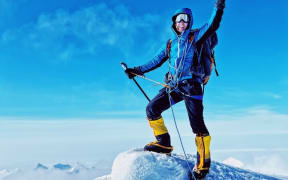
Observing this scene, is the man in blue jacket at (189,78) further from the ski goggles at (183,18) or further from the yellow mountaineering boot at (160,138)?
the yellow mountaineering boot at (160,138)

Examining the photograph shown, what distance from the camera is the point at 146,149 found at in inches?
296

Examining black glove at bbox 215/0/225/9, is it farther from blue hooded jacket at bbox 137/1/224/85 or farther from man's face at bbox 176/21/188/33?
man's face at bbox 176/21/188/33

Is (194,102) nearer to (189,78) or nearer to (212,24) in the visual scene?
(189,78)

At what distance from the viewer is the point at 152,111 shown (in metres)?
7.25

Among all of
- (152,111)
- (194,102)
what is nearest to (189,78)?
(194,102)

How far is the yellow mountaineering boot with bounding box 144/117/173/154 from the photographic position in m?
7.37

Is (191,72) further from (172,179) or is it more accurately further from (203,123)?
(172,179)

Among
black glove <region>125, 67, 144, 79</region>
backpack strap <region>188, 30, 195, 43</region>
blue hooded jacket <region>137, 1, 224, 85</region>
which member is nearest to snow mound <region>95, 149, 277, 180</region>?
blue hooded jacket <region>137, 1, 224, 85</region>

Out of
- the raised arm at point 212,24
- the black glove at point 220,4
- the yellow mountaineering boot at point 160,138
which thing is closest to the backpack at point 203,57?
the raised arm at point 212,24

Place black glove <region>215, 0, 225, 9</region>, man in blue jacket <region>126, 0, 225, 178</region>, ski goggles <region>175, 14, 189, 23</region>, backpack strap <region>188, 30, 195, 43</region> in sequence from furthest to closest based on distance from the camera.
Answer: ski goggles <region>175, 14, 189, 23</region>, backpack strap <region>188, 30, 195, 43</region>, man in blue jacket <region>126, 0, 225, 178</region>, black glove <region>215, 0, 225, 9</region>

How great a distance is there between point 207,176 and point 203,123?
1.30 meters

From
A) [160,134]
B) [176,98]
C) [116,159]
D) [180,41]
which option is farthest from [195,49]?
[116,159]

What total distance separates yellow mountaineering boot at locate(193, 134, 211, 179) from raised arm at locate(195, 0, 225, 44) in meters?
2.13

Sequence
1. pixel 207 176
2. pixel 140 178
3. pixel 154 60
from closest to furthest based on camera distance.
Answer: pixel 140 178, pixel 207 176, pixel 154 60
